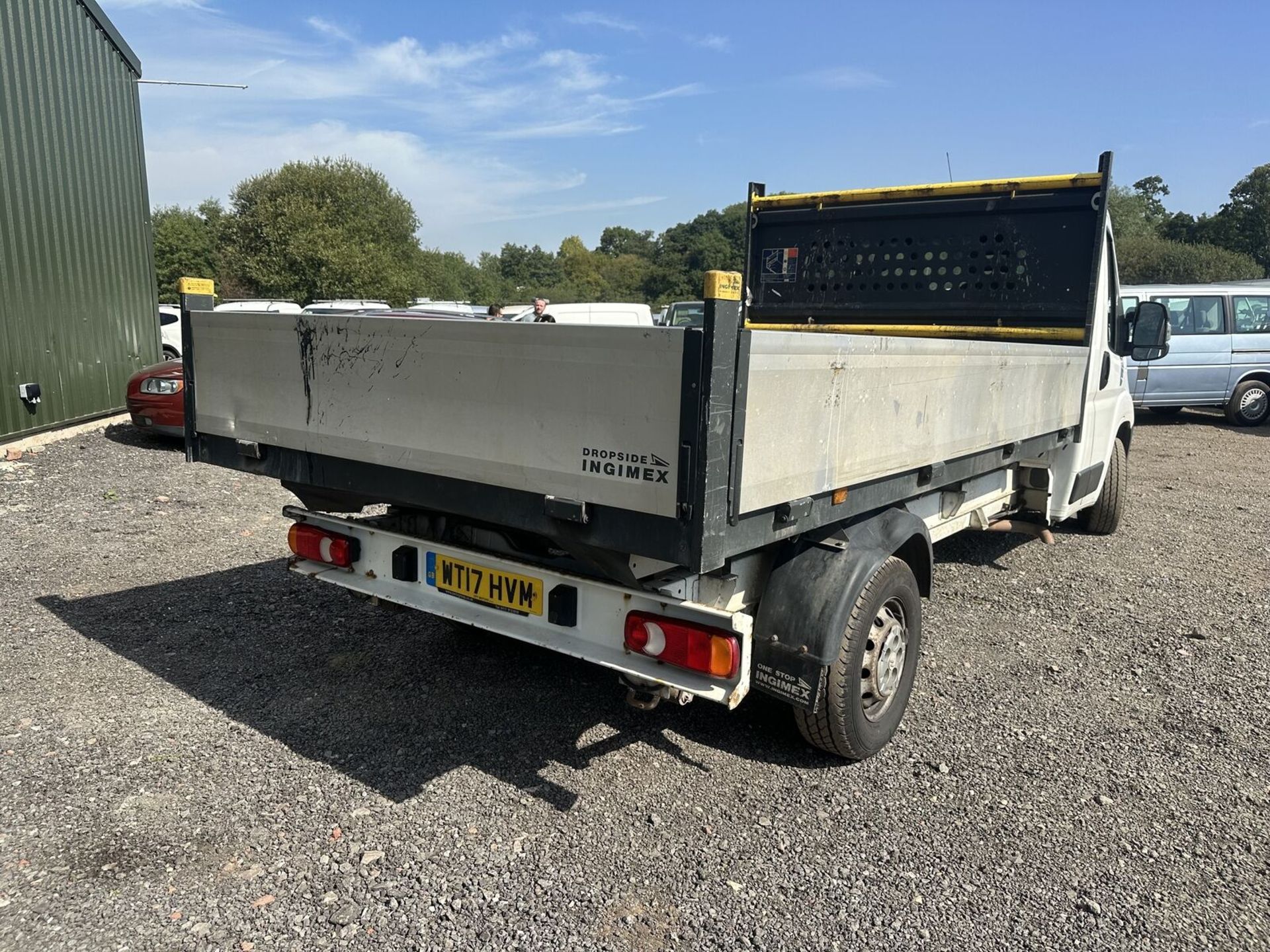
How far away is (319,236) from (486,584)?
44482mm

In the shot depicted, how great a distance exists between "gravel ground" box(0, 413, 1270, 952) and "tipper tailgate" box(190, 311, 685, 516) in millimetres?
1210

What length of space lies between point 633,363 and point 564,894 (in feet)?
5.28

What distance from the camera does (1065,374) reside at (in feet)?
16.3

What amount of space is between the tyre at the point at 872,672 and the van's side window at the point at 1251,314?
43.5 feet

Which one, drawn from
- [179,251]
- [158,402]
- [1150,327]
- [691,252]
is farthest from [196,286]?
[691,252]

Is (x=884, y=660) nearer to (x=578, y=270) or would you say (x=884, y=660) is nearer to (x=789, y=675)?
(x=789, y=675)

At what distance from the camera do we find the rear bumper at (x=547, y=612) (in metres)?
2.73

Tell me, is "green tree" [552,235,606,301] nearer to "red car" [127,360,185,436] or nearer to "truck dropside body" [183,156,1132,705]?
"red car" [127,360,185,436]

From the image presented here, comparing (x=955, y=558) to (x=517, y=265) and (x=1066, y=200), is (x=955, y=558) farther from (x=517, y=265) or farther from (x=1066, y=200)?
(x=517, y=265)

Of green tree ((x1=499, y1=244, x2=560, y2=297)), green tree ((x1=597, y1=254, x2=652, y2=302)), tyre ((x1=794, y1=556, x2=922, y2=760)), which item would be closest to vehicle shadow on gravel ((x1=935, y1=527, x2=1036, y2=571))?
tyre ((x1=794, y1=556, x2=922, y2=760))

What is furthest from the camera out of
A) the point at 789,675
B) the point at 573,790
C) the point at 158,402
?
the point at 158,402

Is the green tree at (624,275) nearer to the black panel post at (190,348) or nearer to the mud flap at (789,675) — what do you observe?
the black panel post at (190,348)

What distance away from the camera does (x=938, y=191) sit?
557cm

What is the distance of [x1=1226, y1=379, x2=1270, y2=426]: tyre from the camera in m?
13.8
